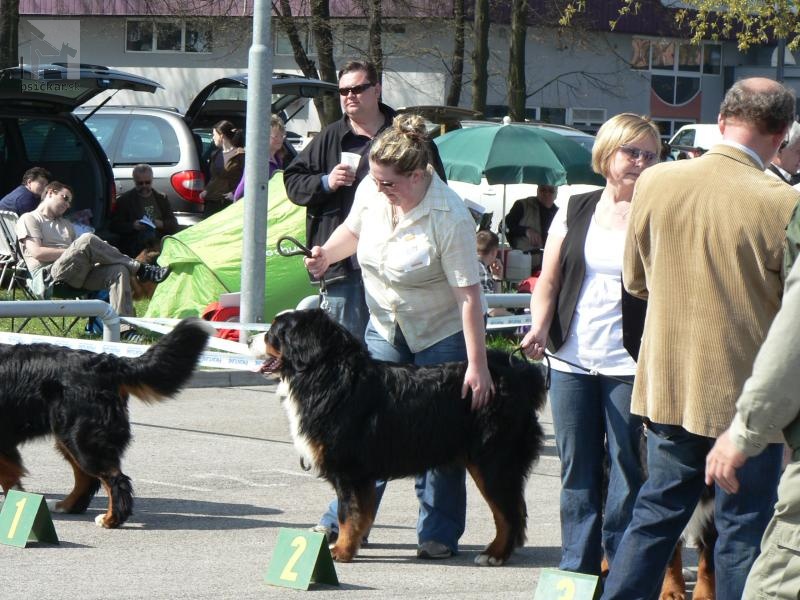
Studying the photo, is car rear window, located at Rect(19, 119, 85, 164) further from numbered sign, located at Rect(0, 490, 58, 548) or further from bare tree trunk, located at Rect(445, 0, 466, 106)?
bare tree trunk, located at Rect(445, 0, 466, 106)

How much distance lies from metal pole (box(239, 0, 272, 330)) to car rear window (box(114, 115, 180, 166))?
5.44 metres

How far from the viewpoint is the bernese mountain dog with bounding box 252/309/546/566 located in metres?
5.50

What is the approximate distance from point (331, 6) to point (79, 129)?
80.7ft

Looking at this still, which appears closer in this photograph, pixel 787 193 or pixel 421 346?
pixel 787 193

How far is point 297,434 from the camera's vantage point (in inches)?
219

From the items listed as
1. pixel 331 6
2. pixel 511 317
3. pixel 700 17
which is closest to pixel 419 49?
pixel 331 6

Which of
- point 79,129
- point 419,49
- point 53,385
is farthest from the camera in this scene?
point 419,49

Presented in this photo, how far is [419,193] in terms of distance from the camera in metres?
5.44

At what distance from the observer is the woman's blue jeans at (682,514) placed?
3947mm

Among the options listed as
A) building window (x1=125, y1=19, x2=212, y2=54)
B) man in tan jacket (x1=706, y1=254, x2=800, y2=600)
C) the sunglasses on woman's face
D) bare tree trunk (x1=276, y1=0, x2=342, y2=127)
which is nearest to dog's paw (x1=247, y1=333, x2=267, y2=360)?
the sunglasses on woman's face

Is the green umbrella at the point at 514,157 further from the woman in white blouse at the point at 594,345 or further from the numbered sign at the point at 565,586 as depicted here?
the numbered sign at the point at 565,586

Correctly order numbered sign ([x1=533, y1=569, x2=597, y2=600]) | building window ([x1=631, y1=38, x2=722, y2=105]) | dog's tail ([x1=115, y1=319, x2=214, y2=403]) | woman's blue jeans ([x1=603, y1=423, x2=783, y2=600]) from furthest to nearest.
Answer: building window ([x1=631, y1=38, x2=722, y2=105])
dog's tail ([x1=115, y1=319, x2=214, y2=403])
numbered sign ([x1=533, y1=569, x2=597, y2=600])
woman's blue jeans ([x1=603, y1=423, x2=783, y2=600])

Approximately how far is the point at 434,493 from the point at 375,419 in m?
0.54

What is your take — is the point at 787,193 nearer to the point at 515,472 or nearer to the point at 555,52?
the point at 515,472
